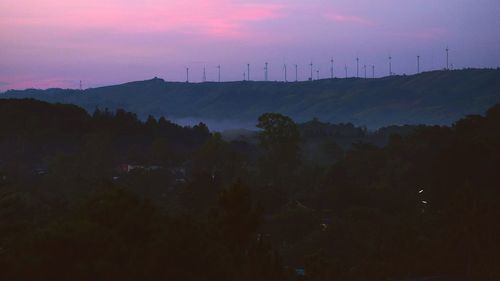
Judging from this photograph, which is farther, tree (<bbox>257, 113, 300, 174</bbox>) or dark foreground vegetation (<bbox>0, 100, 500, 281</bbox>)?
tree (<bbox>257, 113, 300, 174</bbox>)

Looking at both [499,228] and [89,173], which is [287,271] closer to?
[499,228]

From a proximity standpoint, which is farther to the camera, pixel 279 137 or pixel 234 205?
pixel 279 137

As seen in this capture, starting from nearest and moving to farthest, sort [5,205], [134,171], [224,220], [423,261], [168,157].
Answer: [224,220] → [5,205] → [423,261] → [134,171] → [168,157]

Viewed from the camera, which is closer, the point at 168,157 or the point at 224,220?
the point at 224,220

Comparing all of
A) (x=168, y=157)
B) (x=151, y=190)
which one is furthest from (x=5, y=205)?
(x=168, y=157)

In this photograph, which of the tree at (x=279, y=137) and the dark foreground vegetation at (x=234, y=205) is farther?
the tree at (x=279, y=137)

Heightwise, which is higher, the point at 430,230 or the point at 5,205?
the point at 5,205

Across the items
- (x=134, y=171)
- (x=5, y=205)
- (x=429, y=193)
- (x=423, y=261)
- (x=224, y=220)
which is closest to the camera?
(x=224, y=220)
